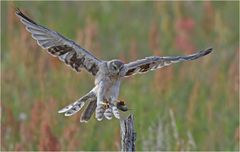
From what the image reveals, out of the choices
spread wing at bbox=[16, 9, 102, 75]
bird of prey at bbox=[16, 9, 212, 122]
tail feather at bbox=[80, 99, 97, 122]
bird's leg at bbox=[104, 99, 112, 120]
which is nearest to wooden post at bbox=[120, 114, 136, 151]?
bird's leg at bbox=[104, 99, 112, 120]

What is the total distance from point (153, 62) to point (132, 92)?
223 cm

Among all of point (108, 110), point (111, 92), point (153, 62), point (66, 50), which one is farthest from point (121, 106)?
point (66, 50)

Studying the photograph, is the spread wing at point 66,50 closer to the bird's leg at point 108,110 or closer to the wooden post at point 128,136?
the bird's leg at point 108,110

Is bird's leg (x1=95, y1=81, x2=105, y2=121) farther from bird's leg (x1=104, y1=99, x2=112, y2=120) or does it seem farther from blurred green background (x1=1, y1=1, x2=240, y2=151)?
blurred green background (x1=1, y1=1, x2=240, y2=151)

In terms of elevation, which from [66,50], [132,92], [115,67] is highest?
[132,92]

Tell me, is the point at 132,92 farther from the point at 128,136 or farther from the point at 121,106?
the point at 128,136

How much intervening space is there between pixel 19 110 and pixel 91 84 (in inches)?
30.0

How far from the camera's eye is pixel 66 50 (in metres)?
5.78

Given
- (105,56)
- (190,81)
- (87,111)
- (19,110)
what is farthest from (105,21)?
(87,111)

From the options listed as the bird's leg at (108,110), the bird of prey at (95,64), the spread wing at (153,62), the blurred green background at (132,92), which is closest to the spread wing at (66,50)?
the bird of prey at (95,64)

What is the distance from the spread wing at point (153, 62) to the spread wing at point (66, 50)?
8.4 inches

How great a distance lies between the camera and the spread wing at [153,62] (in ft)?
18.5

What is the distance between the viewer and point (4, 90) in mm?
7934

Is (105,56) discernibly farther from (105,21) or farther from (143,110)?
(143,110)
